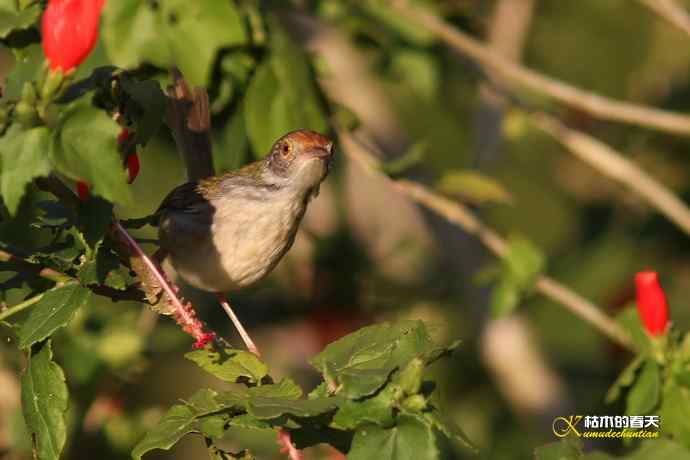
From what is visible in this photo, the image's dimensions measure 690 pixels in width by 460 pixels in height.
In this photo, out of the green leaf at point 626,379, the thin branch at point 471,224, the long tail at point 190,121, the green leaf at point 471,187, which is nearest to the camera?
the green leaf at point 626,379

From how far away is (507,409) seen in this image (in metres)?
7.97

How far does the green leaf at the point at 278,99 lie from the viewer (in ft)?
13.9

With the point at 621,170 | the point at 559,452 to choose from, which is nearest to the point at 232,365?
the point at 559,452

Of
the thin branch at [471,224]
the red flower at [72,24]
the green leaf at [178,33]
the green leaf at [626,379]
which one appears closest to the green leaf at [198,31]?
the green leaf at [178,33]

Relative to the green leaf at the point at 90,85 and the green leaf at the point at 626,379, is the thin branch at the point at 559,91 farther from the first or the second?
the green leaf at the point at 90,85

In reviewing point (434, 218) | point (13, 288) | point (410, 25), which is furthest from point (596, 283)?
point (13, 288)

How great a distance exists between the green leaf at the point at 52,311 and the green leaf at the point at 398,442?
2.51 ft

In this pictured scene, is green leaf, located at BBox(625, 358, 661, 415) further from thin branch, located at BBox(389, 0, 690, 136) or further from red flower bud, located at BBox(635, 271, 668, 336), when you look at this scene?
thin branch, located at BBox(389, 0, 690, 136)

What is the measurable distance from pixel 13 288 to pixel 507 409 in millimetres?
5480

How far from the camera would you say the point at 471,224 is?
5.20 metres

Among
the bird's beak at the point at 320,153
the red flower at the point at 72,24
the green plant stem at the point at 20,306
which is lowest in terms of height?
the green plant stem at the point at 20,306

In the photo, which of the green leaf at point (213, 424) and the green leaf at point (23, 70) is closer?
the green leaf at point (213, 424)

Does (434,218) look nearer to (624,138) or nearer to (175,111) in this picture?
(624,138)

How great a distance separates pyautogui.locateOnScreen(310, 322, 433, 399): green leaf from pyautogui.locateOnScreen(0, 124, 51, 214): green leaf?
31.6 inches
